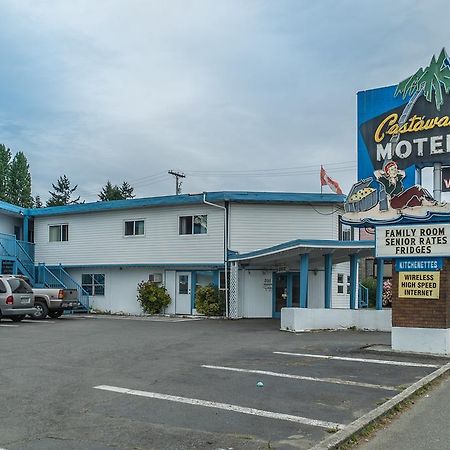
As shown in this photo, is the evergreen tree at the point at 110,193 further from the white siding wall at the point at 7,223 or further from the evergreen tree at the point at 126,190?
the white siding wall at the point at 7,223

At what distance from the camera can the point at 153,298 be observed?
1045 inches

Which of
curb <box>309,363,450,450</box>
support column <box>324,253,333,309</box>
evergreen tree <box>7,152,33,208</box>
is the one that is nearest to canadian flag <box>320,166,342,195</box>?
support column <box>324,253,333,309</box>

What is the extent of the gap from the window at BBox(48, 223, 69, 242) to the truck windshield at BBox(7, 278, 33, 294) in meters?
7.97

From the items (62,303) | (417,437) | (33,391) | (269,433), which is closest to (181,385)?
(33,391)

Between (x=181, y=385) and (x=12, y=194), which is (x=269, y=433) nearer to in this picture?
(x=181, y=385)

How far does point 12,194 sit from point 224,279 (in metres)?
45.9

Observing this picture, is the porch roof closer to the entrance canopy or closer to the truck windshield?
the entrance canopy

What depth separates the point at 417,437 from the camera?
21.7 feet

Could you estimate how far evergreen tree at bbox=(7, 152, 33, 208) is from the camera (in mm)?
64562

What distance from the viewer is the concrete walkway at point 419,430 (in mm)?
6273

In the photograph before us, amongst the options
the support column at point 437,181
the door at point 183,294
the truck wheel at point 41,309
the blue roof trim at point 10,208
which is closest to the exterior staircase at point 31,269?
the blue roof trim at point 10,208

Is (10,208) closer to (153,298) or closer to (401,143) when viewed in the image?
(153,298)

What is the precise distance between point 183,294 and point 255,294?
358 centimetres

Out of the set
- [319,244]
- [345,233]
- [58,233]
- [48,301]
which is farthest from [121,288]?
[319,244]
